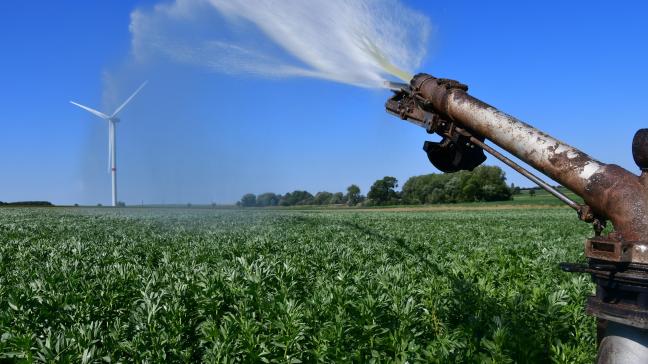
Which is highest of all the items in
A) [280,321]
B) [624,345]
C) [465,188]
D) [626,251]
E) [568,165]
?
[465,188]

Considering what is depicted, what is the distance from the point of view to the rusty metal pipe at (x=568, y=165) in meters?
2.30

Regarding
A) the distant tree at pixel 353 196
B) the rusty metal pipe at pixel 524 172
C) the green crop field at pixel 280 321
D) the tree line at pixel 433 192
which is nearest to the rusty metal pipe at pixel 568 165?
the rusty metal pipe at pixel 524 172

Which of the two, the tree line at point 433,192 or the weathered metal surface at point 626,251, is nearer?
the weathered metal surface at point 626,251

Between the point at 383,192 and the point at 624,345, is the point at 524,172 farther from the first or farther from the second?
the point at 383,192

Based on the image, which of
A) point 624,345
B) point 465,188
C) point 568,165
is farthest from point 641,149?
point 465,188

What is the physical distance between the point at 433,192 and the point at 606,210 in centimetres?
12269

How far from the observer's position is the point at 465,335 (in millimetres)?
5574

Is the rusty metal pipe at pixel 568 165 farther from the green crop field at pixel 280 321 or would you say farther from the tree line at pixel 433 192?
the tree line at pixel 433 192

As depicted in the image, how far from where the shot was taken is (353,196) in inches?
5123

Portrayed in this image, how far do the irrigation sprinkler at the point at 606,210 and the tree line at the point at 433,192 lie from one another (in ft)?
323

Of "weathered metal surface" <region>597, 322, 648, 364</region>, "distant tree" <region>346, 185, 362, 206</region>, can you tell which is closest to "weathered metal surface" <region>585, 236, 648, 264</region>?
A: "weathered metal surface" <region>597, 322, 648, 364</region>

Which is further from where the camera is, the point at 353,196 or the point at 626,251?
the point at 353,196

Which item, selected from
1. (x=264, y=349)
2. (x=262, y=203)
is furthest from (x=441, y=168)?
(x=262, y=203)

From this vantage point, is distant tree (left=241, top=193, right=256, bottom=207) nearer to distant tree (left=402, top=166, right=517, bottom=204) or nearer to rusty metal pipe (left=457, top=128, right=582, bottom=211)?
rusty metal pipe (left=457, top=128, right=582, bottom=211)
